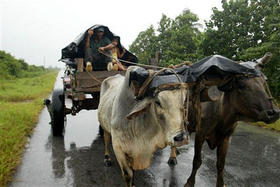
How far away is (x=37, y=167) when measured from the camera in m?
3.60

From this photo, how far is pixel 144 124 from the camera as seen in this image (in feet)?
7.86

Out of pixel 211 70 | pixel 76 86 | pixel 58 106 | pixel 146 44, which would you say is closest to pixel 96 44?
pixel 76 86

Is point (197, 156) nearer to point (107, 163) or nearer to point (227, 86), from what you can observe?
point (227, 86)

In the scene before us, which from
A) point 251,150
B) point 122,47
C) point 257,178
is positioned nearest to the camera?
point 257,178

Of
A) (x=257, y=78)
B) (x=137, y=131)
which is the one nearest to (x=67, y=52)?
(x=137, y=131)

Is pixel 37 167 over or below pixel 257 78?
below

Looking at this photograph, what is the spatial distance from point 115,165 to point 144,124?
5.70 ft

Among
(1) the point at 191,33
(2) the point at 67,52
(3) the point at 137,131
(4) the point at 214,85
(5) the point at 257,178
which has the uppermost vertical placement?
(1) the point at 191,33

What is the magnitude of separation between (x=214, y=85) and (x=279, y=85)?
6205 millimetres

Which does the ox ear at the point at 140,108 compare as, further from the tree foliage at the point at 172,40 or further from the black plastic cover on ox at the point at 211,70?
the tree foliage at the point at 172,40

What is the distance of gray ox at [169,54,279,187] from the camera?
7.97 feet

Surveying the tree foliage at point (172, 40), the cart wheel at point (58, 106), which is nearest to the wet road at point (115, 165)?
the cart wheel at point (58, 106)

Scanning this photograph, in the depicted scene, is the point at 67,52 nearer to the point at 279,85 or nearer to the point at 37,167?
the point at 37,167

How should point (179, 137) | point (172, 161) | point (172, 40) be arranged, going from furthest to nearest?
1. point (172, 40)
2. point (172, 161)
3. point (179, 137)
